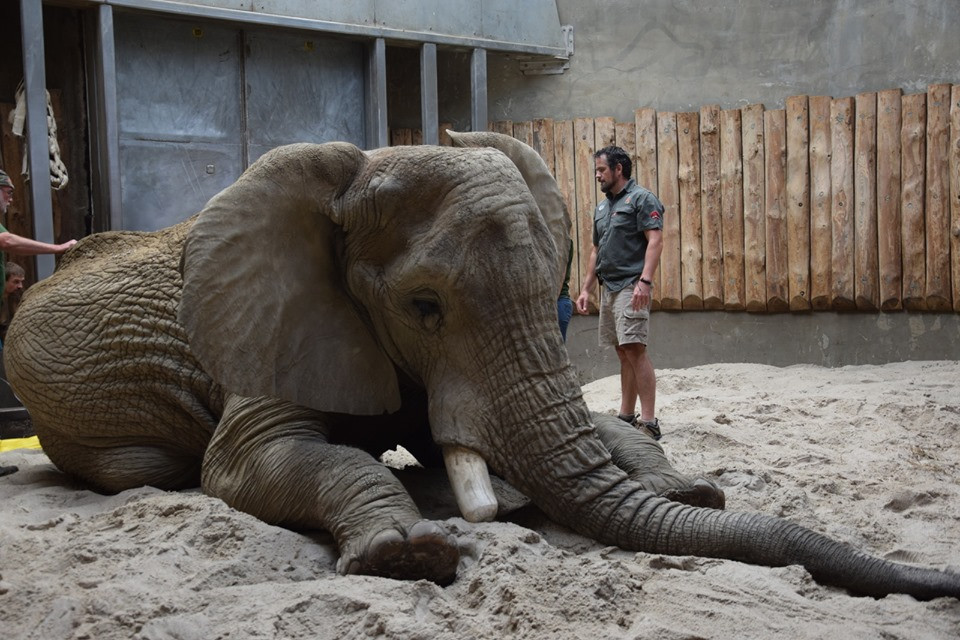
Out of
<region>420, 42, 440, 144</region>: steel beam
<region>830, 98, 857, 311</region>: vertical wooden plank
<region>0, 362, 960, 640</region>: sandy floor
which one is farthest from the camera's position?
<region>830, 98, 857, 311</region>: vertical wooden plank

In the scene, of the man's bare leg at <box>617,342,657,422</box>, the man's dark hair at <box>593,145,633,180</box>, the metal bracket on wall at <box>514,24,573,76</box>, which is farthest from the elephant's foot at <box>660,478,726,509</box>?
the metal bracket on wall at <box>514,24,573,76</box>

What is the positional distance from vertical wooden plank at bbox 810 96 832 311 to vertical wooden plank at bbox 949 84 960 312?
1173 millimetres

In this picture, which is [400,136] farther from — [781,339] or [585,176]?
[781,339]

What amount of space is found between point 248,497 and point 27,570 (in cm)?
84

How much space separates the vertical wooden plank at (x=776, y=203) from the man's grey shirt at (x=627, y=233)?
349 cm

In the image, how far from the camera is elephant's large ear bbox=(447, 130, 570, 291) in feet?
15.3

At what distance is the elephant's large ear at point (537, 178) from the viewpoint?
467 cm

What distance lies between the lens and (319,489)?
378 cm

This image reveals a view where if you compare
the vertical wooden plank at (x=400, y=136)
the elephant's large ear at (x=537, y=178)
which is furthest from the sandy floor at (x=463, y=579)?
the vertical wooden plank at (x=400, y=136)

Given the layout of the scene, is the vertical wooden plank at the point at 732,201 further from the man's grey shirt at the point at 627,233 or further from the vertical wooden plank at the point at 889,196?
the man's grey shirt at the point at 627,233

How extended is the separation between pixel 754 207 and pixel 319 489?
8262 mm

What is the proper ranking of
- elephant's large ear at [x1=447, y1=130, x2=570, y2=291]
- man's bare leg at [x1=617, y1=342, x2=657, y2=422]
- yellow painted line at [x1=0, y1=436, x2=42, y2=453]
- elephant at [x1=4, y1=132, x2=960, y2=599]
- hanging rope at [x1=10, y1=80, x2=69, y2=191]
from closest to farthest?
elephant at [x1=4, y1=132, x2=960, y2=599] < elephant's large ear at [x1=447, y1=130, x2=570, y2=291] < yellow painted line at [x1=0, y1=436, x2=42, y2=453] < man's bare leg at [x1=617, y1=342, x2=657, y2=422] < hanging rope at [x1=10, y1=80, x2=69, y2=191]

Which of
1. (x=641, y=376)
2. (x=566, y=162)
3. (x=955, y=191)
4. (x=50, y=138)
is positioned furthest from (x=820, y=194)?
(x=50, y=138)

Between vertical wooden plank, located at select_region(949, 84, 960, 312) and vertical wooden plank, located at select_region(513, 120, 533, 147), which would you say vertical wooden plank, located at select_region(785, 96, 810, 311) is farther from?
vertical wooden plank, located at select_region(513, 120, 533, 147)
